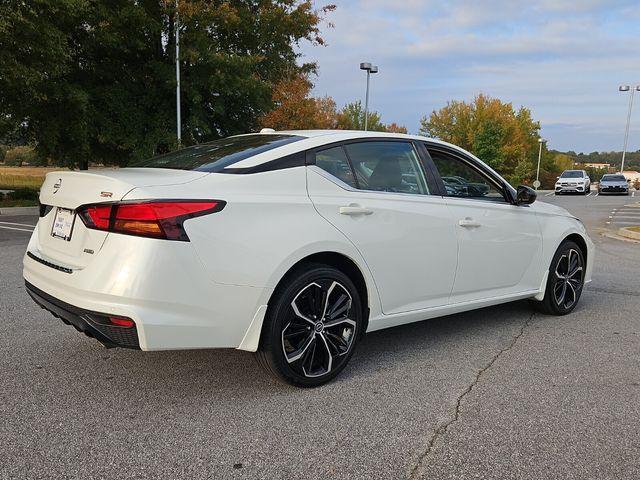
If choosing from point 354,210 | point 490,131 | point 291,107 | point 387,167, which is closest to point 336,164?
point 354,210

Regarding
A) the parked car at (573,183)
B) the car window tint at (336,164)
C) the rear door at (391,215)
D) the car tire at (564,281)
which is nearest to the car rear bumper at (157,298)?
the rear door at (391,215)

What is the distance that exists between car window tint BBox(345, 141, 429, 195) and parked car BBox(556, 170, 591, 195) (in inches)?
1331

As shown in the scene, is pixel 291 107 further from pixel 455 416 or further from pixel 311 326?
pixel 455 416

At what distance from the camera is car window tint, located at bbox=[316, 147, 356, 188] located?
3516 mm

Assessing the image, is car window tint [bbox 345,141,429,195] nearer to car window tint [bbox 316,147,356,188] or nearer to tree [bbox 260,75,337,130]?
car window tint [bbox 316,147,356,188]

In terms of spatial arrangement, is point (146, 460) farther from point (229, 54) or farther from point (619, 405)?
point (229, 54)

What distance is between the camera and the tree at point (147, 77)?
1773 cm

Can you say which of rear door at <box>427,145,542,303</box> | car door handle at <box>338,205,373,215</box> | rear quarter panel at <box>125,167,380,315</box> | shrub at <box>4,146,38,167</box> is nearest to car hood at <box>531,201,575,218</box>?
rear door at <box>427,145,542,303</box>

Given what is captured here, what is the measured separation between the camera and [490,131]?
155ft

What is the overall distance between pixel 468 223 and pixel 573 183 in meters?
33.6

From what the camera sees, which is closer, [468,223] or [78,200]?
[78,200]

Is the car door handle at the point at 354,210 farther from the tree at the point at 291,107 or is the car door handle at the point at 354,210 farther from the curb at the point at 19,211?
the tree at the point at 291,107

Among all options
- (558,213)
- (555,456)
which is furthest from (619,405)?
(558,213)

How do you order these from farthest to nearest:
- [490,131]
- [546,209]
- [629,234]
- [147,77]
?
[490,131], [147,77], [629,234], [546,209]
